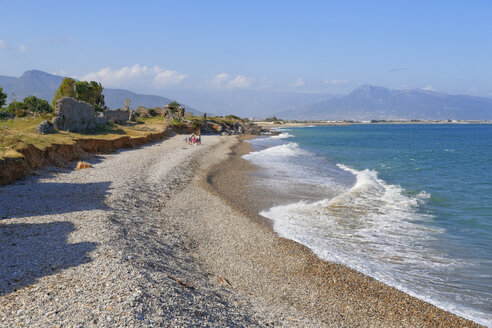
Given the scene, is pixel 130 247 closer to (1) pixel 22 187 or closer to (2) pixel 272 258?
(2) pixel 272 258

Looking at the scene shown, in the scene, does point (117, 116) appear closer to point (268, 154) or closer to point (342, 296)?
point (268, 154)

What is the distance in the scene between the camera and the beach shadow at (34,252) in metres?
7.65

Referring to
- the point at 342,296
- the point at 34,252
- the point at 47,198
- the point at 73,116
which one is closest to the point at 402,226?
the point at 342,296

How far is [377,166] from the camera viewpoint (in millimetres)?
36656

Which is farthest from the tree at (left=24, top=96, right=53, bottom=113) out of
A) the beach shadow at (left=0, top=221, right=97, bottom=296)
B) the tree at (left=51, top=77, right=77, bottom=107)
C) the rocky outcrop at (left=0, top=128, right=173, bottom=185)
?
the beach shadow at (left=0, top=221, right=97, bottom=296)

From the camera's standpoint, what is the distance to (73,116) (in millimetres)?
33156

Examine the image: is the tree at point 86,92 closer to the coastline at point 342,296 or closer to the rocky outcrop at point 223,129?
the rocky outcrop at point 223,129

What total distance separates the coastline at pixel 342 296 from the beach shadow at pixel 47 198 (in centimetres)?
788

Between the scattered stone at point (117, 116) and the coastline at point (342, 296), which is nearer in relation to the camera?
the coastline at point (342, 296)

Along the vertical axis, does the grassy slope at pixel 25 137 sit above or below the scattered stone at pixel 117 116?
below

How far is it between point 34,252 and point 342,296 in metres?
8.48

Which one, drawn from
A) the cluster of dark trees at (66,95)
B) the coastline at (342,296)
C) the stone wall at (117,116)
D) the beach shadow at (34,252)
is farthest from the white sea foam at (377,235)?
the cluster of dark trees at (66,95)

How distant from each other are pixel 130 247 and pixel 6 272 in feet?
9.89

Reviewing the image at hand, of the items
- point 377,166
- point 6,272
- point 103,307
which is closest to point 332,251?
point 103,307
